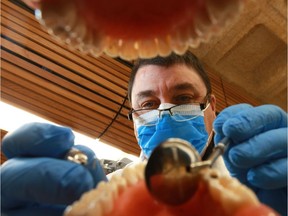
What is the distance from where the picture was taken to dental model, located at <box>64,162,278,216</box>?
0.44 meters

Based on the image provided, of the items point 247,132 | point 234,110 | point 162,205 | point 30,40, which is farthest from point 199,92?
point 30,40

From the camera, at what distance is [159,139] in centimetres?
137

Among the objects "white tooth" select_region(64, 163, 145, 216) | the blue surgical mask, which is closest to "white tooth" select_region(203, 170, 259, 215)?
"white tooth" select_region(64, 163, 145, 216)

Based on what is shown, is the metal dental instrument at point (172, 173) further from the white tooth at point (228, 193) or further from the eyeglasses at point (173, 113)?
the eyeglasses at point (173, 113)

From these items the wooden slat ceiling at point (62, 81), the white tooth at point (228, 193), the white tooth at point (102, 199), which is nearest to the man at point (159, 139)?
→ the white tooth at point (102, 199)

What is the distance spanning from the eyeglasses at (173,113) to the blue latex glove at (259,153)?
0.43 meters

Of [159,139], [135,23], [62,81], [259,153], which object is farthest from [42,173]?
[62,81]

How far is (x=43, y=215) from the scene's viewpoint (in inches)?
27.5

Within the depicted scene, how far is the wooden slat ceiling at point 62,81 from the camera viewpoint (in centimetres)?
220

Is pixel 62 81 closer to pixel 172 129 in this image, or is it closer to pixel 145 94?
pixel 145 94

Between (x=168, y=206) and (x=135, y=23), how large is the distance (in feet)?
0.91

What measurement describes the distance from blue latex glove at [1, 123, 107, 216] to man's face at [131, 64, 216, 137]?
770 mm

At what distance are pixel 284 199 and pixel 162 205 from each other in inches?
20.9

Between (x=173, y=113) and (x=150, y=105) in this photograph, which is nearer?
(x=173, y=113)
